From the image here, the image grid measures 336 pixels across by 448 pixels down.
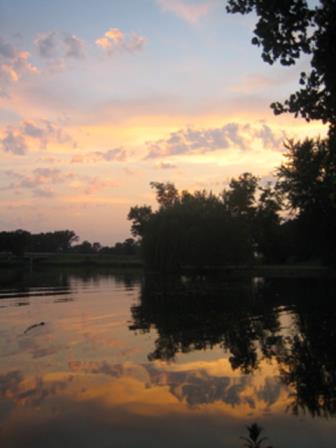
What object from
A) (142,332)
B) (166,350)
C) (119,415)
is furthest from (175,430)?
(142,332)

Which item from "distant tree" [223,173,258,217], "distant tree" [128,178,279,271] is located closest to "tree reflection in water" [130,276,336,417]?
"distant tree" [128,178,279,271]

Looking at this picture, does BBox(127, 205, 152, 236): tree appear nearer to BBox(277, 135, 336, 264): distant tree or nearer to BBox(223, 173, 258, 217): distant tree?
BBox(223, 173, 258, 217): distant tree

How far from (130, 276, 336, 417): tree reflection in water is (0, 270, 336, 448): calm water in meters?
0.05

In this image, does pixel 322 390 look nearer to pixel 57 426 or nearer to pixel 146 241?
pixel 57 426

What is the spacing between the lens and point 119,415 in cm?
1005

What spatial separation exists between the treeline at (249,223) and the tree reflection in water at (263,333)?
384 inches

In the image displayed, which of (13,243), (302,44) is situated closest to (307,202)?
(302,44)

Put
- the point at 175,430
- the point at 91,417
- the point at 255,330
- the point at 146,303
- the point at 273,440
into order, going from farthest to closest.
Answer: the point at 146,303 < the point at 255,330 < the point at 91,417 < the point at 175,430 < the point at 273,440

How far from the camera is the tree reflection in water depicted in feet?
39.2

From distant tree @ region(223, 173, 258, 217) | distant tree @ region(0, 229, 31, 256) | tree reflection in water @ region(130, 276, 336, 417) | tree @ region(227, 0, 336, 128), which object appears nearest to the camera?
tree @ region(227, 0, 336, 128)

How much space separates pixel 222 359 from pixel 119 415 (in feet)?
17.1

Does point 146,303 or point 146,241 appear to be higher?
point 146,241

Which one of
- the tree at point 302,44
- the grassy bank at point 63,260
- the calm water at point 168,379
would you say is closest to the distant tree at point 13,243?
the grassy bank at point 63,260

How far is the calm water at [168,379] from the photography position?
8.99m
